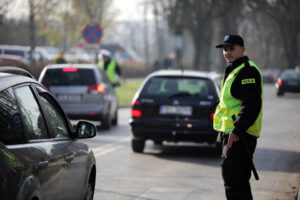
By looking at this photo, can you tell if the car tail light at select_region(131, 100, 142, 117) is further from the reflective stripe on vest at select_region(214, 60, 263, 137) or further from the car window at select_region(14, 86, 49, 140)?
the car window at select_region(14, 86, 49, 140)

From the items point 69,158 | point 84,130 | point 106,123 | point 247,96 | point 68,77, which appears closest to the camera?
point 69,158

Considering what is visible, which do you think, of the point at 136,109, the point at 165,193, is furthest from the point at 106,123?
the point at 165,193

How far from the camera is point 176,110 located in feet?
43.7

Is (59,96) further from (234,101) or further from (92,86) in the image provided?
(234,101)

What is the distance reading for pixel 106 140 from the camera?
16.3 metres

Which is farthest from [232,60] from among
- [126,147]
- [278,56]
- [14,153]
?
[278,56]

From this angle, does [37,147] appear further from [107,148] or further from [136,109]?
[107,148]

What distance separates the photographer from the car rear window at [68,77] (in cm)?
1816

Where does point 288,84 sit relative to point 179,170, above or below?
below

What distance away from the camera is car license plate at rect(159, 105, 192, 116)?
13289 mm

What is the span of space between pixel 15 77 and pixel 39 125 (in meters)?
0.42

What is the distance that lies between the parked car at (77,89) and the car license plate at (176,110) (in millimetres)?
5104

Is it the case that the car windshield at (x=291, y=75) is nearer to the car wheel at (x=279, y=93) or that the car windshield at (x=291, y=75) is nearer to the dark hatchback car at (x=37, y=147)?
the car wheel at (x=279, y=93)

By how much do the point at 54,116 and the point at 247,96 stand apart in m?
1.59
